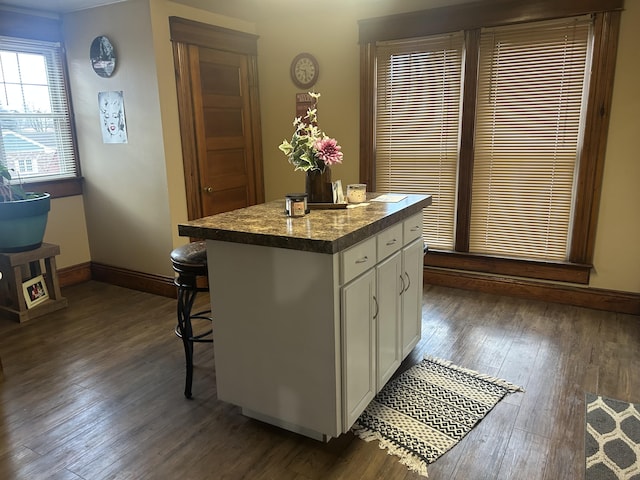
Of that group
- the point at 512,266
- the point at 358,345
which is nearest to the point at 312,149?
the point at 358,345

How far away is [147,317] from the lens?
361cm

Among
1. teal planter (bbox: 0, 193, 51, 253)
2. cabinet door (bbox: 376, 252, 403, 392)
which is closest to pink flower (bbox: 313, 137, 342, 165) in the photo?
cabinet door (bbox: 376, 252, 403, 392)

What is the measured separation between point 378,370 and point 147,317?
2.06 metres

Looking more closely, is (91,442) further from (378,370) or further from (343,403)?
(378,370)

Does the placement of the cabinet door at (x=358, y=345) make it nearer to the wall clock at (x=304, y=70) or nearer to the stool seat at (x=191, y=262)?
the stool seat at (x=191, y=262)

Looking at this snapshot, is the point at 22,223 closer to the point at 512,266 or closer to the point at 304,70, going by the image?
the point at 304,70

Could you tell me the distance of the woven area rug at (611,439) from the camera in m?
1.93

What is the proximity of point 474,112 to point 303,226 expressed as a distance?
239cm

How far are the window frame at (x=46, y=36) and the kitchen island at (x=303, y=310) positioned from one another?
8.57 feet

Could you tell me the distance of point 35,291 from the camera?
370 cm

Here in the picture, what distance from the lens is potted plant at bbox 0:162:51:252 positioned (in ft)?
11.2

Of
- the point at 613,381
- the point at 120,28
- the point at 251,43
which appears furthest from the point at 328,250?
the point at 251,43

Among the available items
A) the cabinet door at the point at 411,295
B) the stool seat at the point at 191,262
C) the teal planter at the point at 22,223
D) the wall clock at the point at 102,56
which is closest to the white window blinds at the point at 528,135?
the cabinet door at the point at 411,295

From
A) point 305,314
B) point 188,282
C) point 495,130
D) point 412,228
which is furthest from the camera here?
point 495,130
